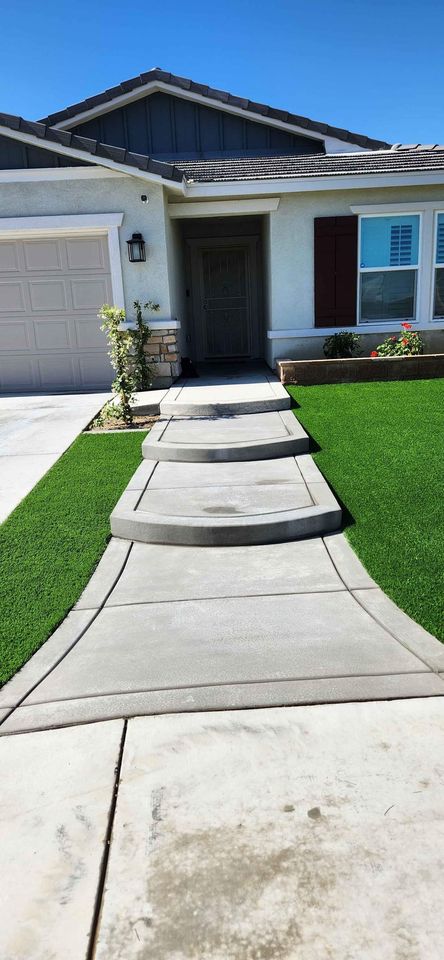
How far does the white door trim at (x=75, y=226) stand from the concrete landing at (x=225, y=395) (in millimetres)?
2143

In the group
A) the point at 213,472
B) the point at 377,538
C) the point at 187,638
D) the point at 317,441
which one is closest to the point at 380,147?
the point at 317,441

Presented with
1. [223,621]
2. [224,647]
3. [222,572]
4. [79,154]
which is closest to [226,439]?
[222,572]

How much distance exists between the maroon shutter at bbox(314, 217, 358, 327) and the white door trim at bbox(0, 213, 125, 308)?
306cm

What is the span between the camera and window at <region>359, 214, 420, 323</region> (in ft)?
33.9

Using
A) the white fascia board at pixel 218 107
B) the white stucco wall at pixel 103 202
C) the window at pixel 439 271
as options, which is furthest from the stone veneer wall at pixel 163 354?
the white fascia board at pixel 218 107

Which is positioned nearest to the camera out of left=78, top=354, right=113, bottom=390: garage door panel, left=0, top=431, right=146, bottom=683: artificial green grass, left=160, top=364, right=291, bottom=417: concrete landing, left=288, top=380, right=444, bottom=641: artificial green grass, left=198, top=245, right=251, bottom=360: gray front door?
left=0, top=431, right=146, bottom=683: artificial green grass

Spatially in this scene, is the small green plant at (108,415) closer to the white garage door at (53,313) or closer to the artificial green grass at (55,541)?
the artificial green grass at (55,541)

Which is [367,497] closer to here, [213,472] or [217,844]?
[213,472]

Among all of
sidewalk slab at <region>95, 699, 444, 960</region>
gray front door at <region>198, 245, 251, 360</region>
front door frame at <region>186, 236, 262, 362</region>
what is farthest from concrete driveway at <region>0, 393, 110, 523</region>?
gray front door at <region>198, 245, 251, 360</region>

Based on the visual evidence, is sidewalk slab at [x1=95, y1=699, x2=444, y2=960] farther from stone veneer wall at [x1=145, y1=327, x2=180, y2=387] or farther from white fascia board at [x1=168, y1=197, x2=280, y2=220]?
white fascia board at [x1=168, y1=197, x2=280, y2=220]

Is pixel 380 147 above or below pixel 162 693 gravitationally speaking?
above

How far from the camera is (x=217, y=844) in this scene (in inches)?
80.4

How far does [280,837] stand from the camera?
2053 millimetres

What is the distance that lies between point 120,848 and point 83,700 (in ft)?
2.86
